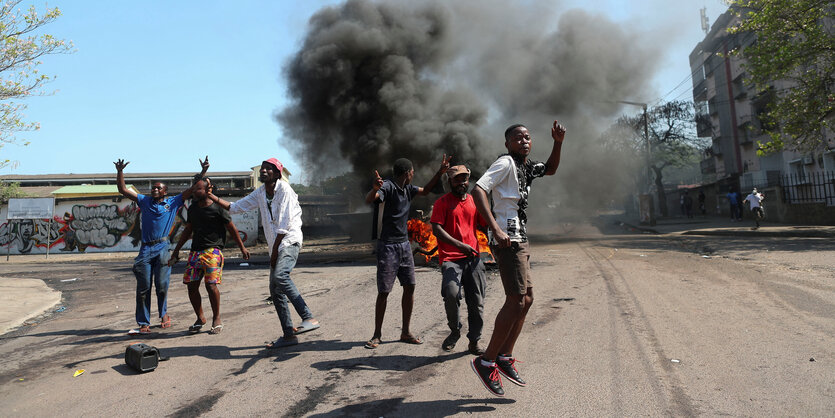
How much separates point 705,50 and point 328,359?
42.8 meters

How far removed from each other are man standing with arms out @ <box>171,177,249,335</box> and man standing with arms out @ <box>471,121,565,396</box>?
2.96 metres

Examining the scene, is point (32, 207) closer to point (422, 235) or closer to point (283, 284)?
point (422, 235)

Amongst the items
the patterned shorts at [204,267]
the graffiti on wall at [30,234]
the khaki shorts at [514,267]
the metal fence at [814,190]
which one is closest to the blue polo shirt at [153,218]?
the patterned shorts at [204,267]

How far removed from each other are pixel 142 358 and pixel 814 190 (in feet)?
71.7

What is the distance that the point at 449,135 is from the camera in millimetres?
20625

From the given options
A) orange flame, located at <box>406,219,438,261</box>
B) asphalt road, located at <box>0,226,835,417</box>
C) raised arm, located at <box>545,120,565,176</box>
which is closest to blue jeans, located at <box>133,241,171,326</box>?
asphalt road, located at <box>0,226,835,417</box>

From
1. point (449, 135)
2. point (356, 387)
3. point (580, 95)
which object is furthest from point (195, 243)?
point (580, 95)

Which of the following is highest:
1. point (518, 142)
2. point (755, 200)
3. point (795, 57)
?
point (795, 57)

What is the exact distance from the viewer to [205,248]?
16.5ft

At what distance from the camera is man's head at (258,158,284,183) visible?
14.7 ft

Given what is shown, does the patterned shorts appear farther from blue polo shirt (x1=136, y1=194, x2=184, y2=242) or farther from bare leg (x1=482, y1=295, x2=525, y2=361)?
bare leg (x1=482, y1=295, x2=525, y2=361)

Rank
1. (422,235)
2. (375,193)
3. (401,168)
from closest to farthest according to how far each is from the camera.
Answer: (375,193) < (401,168) < (422,235)

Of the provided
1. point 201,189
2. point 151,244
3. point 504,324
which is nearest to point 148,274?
point 151,244

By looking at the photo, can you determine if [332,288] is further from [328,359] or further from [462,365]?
[462,365]
